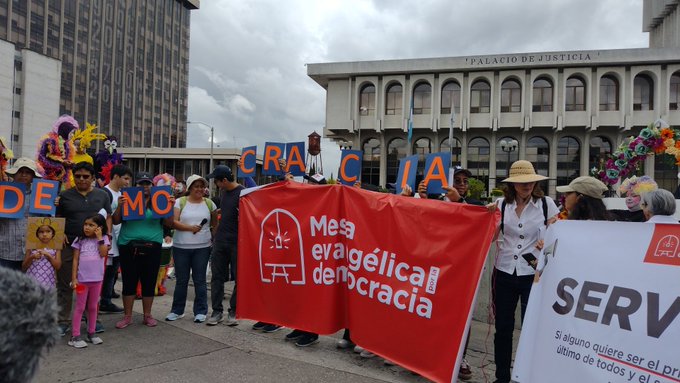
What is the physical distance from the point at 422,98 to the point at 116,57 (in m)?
87.7

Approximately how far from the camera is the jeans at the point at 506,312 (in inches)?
156

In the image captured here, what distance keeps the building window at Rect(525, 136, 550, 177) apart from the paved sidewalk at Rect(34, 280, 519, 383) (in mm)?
38882

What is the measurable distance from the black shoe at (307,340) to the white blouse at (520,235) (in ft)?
7.08

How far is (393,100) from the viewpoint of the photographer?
1700 inches

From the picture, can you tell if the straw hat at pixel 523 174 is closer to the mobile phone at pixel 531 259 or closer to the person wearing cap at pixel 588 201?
the person wearing cap at pixel 588 201

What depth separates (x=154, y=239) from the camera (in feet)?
18.3

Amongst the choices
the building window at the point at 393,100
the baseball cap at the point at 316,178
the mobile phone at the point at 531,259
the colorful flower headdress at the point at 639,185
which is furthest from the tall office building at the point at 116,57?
the mobile phone at the point at 531,259

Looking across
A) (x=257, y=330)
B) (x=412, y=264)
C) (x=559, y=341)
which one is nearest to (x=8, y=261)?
(x=257, y=330)

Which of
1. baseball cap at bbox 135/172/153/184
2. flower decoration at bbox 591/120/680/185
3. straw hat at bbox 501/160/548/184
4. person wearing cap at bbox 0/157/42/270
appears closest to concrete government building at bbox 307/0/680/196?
flower decoration at bbox 591/120/680/185

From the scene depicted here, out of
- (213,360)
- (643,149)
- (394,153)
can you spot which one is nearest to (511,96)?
(394,153)

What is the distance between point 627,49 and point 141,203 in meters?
42.8

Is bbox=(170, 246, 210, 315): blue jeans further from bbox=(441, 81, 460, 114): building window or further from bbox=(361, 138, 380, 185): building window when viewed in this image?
bbox=(361, 138, 380, 185): building window

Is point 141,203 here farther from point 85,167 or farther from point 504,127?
point 504,127

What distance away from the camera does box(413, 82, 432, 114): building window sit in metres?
42.2
